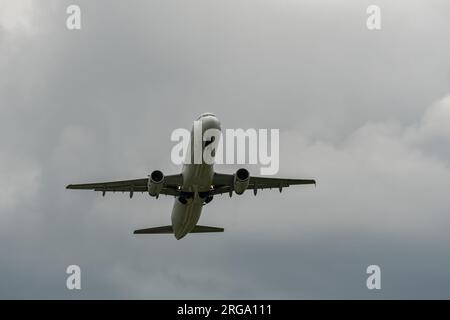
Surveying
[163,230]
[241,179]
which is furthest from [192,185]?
[163,230]

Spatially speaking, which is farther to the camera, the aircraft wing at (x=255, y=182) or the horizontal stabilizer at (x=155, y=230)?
the horizontal stabilizer at (x=155, y=230)

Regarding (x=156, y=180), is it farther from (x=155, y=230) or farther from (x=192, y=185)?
(x=155, y=230)

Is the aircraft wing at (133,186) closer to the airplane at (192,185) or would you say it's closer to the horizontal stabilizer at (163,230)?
the airplane at (192,185)

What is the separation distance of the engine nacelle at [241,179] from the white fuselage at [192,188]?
2112 millimetres

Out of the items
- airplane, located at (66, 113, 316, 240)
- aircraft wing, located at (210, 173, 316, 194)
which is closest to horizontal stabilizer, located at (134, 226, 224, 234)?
airplane, located at (66, 113, 316, 240)

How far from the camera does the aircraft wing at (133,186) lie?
230 ft

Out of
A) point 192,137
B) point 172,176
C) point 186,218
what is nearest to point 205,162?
point 192,137

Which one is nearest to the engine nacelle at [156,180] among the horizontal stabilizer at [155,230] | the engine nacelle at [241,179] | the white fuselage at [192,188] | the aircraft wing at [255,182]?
the white fuselage at [192,188]

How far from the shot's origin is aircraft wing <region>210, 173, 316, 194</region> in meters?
70.5

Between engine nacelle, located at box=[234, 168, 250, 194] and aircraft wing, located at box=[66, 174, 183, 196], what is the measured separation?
5.61 metres
